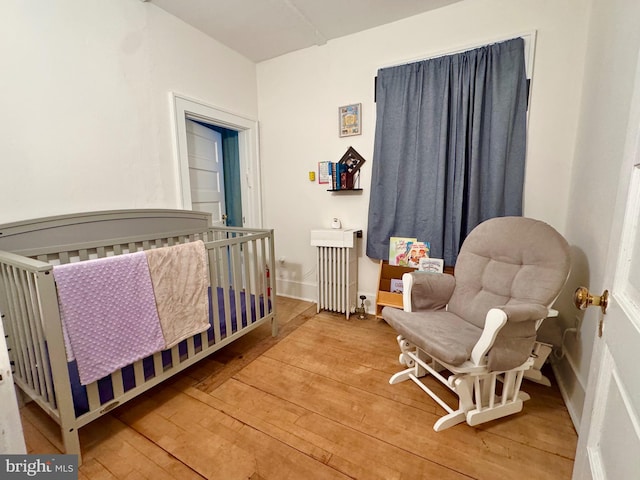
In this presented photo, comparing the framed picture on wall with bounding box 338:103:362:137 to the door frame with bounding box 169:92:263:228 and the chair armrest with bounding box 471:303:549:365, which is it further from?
the chair armrest with bounding box 471:303:549:365

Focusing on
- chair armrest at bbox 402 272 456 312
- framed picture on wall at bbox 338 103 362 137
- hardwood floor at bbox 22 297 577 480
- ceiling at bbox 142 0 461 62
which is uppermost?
ceiling at bbox 142 0 461 62

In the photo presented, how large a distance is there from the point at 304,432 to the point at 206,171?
2449 millimetres

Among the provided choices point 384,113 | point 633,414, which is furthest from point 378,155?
point 633,414

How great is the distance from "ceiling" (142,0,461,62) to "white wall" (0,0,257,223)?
0.58 ft

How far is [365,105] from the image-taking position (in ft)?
8.33

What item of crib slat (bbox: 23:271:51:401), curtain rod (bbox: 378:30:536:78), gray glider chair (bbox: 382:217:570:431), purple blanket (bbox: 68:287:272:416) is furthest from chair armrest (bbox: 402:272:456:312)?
crib slat (bbox: 23:271:51:401)

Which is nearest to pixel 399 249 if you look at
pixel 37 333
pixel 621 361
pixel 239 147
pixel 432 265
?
pixel 432 265

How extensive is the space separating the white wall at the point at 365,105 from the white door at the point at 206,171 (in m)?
0.50

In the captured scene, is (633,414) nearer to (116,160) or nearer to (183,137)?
(116,160)

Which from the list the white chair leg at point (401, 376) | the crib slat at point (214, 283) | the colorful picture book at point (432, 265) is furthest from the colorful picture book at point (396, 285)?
the crib slat at point (214, 283)

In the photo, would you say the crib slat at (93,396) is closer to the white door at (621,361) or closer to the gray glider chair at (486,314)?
the gray glider chair at (486,314)

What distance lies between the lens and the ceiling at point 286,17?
6.87 feet

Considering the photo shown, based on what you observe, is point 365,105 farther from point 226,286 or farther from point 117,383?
point 117,383

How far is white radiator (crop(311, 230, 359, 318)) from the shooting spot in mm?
2562
